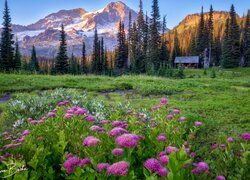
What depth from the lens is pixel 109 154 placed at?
371 cm

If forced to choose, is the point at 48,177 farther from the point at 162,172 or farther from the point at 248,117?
the point at 248,117

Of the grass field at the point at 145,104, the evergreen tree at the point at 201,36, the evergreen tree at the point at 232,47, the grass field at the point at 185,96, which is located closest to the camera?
the grass field at the point at 145,104

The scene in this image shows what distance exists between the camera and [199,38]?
75562 millimetres

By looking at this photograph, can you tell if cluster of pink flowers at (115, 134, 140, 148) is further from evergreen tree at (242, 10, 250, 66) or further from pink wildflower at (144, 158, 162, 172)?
evergreen tree at (242, 10, 250, 66)

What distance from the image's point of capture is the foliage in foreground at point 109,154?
271 cm

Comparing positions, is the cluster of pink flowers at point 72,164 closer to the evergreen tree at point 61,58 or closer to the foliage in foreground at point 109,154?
the foliage in foreground at point 109,154

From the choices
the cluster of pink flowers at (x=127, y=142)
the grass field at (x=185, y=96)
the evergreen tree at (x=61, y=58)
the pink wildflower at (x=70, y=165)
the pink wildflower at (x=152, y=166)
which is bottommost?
the grass field at (x=185, y=96)

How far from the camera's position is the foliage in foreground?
271 cm

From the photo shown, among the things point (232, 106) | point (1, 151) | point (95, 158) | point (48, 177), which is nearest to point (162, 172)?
point (95, 158)

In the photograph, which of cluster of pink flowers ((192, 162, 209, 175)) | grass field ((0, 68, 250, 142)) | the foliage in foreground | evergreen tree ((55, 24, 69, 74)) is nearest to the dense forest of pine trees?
evergreen tree ((55, 24, 69, 74))

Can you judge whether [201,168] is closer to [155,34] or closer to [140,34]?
[155,34]

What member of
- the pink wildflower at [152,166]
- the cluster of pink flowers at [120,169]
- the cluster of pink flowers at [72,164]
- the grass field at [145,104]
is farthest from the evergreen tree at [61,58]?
the cluster of pink flowers at [120,169]

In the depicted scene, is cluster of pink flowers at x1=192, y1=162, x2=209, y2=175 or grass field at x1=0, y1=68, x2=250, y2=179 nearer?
cluster of pink flowers at x1=192, y1=162, x2=209, y2=175

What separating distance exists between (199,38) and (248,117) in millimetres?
69057
